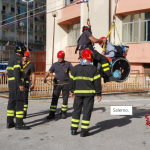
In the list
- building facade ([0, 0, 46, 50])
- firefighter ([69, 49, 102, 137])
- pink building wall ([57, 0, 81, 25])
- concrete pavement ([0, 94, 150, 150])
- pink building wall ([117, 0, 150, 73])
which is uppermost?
building facade ([0, 0, 46, 50])

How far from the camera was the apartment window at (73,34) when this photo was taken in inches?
972

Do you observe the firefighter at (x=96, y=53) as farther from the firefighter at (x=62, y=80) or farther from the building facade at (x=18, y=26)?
the building facade at (x=18, y=26)

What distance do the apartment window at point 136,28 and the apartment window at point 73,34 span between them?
5144 mm

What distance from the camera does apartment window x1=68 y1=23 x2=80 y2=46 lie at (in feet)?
81.0

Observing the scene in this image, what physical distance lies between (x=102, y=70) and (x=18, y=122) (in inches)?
100

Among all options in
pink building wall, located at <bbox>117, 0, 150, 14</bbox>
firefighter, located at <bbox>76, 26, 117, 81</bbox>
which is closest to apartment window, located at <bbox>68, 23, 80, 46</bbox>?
pink building wall, located at <bbox>117, 0, 150, 14</bbox>

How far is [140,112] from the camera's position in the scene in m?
9.69

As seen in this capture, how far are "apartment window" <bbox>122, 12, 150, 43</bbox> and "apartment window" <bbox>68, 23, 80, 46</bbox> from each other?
5.14 m

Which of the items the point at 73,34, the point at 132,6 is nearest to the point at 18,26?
the point at 73,34

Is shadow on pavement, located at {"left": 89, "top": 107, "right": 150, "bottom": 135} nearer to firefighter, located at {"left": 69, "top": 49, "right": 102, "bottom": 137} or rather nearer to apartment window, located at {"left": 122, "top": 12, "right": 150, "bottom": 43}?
firefighter, located at {"left": 69, "top": 49, "right": 102, "bottom": 137}

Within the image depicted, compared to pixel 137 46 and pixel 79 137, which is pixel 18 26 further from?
pixel 79 137

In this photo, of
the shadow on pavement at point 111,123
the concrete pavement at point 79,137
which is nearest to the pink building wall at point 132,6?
the shadow on pavement at point 111,123

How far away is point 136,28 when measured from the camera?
66.5ft

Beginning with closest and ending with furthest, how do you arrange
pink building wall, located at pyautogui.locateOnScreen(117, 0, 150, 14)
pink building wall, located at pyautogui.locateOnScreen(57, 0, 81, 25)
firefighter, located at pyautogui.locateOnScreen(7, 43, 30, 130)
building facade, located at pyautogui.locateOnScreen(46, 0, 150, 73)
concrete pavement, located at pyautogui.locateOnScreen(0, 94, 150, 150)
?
concrete pavement, located at pyautogui.locateOnScreen(0, 94, 150, 150) → firefighter, located at pyautogui.locateOnScreen(7, 43, 30, 130) → pink building wall, located at pyautogui.locateOnScreen(117, 0, 150, 14) → building facade, located at pyautogui.locateOnScreen(46, 0, 150, 73) → pink building wall, located at pyautogui.locateOnScreen(57, 0, 81, 25)
